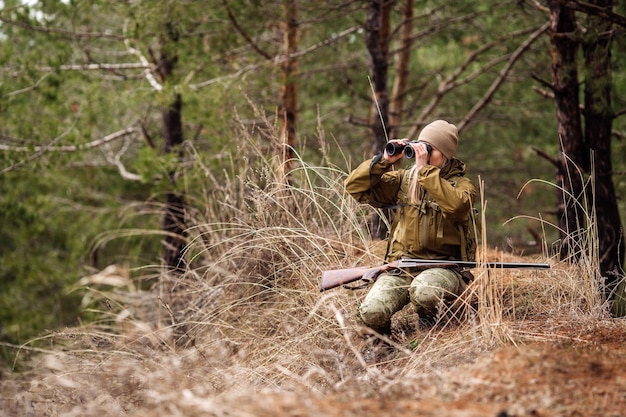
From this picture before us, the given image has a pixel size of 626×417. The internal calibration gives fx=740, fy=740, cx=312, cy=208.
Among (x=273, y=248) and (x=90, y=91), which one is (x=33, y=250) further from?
Result: (x=273, y=248)

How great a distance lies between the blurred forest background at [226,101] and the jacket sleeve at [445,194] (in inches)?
48.2

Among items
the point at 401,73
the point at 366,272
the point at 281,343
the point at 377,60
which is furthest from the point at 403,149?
the point at 401,73

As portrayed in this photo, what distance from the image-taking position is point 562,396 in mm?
2912

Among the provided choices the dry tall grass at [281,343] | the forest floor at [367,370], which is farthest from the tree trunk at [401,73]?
the forest floor at [367,370]

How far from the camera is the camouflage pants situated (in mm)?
4141

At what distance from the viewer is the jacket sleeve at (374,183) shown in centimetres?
449

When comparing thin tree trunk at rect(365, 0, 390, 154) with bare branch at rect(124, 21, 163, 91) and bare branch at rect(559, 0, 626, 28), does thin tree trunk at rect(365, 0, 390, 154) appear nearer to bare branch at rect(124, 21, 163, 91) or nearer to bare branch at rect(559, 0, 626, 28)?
bare branch at rect(124, 21, 163, 91)

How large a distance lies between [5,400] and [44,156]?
5.99 metres

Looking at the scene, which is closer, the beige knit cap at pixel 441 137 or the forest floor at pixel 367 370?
the forest floor at pixel 367 370

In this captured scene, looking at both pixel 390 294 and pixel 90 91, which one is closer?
pixel 390 294

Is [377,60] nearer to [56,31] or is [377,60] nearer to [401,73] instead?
[401,73]

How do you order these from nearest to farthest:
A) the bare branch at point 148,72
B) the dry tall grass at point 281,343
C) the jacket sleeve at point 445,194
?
the dry tall grass at point 281,343
the jacket sleeve at point 445,194
the bare branch at point 148,72

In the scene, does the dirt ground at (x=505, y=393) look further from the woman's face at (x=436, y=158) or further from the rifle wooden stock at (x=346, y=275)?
the woman's face at (x=436, y=158)

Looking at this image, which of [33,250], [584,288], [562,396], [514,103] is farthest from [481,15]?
[33,250]
